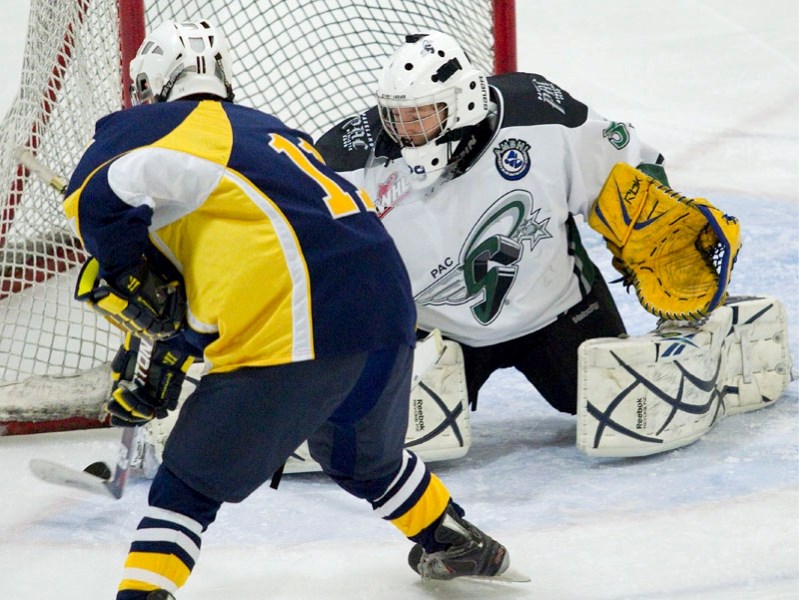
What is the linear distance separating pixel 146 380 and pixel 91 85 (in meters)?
1.47

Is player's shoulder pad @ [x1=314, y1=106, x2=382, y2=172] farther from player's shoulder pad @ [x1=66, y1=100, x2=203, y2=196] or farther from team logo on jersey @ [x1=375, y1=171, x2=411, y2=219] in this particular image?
player's shoulder pad @ [x1=66, y1=100, x2=203, y2=196]

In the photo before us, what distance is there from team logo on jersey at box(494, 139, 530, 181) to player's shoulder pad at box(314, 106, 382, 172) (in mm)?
287

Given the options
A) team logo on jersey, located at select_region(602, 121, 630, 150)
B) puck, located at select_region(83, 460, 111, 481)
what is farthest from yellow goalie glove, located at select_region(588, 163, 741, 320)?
puck, located at select_region(83, 460, 111, 481)

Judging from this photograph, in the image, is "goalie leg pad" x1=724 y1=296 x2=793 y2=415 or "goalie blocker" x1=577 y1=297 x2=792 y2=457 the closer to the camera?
"goalie blocker" x1=577 y1=297 x2=792 y2=457

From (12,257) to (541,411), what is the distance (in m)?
1.48

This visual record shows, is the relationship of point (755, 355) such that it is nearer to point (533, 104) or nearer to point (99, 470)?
point (533, 104)

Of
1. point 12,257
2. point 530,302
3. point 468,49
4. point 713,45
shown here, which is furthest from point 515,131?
point 713,45

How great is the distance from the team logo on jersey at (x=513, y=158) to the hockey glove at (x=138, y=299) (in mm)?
1098

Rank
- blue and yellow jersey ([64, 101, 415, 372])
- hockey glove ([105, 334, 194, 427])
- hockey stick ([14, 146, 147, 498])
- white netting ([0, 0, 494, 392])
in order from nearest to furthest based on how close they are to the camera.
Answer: blue and yellow jersey ([64, 101, 415, 372]), hockey glove ([105, 334, 194, 427]), hockey stick ([14, 146, 147, 498]), white netting ([0, 0, 494, 392])

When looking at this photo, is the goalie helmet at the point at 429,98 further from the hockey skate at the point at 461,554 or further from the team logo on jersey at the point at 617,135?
the hockey skate at the point at 461,554

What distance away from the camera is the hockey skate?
87.8 inches

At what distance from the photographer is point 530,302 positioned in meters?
2.96

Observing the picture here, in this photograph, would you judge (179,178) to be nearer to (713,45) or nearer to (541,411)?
(541,411)

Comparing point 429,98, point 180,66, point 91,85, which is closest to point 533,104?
point 429,98
